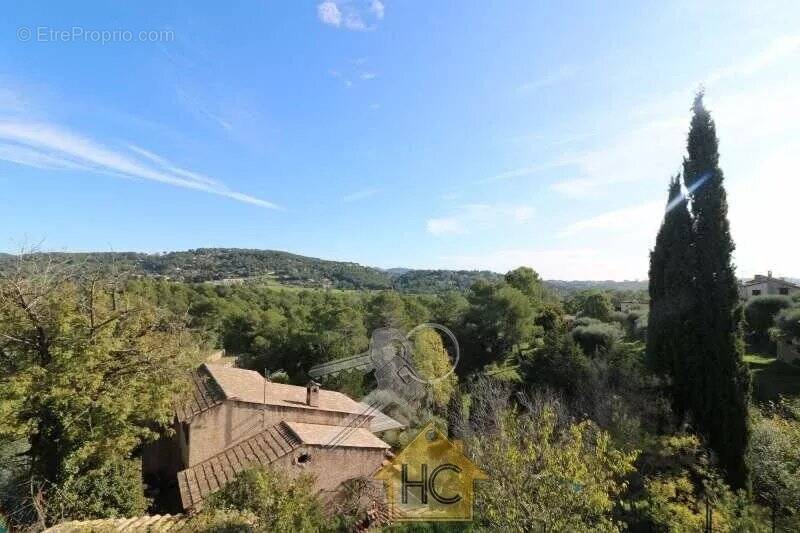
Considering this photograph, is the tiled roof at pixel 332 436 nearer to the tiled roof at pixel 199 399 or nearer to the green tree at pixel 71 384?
the tiled roof at pixel 199 399

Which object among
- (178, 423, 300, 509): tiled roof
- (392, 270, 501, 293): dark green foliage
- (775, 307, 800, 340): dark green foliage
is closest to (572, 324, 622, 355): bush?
(775, 307, 800, 340): dark green foliage

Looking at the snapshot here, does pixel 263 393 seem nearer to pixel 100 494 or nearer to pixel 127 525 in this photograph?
pixel 100 494

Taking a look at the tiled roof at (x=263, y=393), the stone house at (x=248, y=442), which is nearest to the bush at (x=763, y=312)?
the tiled roof at (x=263, y=393)

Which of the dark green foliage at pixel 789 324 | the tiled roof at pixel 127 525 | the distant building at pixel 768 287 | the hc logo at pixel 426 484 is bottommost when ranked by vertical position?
the hc logo at pixel 426 484

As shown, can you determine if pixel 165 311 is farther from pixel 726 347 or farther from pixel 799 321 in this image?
pixel 799 321

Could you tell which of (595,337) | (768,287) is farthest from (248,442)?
(768,287)

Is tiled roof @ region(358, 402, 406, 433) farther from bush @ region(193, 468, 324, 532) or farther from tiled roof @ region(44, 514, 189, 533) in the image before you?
tiled roof @ region(44, 514, 189, 533)

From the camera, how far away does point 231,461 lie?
13.1m

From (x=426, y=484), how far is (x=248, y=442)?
6.50 meters

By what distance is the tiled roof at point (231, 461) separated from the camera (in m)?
11.7

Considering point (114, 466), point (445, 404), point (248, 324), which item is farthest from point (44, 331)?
point (248, 324)

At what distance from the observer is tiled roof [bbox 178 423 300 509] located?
11695 millimetres

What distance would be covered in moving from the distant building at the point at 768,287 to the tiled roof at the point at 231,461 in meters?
47.8

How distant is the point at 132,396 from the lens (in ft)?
36.4
